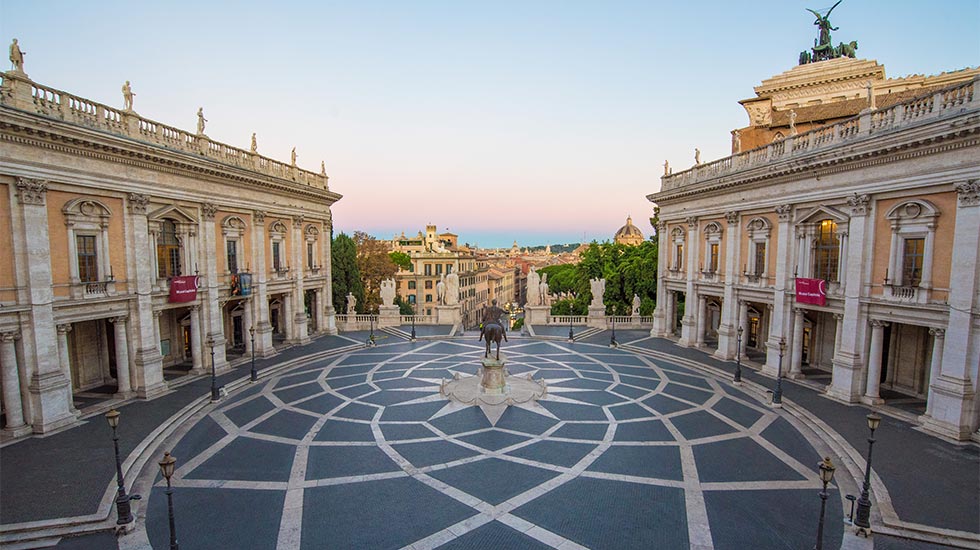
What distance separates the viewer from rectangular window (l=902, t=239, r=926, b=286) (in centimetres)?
1734

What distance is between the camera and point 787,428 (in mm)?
17000

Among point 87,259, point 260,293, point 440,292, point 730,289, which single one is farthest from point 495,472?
point 440,292

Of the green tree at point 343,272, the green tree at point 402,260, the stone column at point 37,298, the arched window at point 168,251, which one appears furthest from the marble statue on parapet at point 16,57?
the green tree at point 402,260

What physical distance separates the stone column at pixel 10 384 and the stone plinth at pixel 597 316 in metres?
34.1

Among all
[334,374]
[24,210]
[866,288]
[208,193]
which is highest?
[208,193]

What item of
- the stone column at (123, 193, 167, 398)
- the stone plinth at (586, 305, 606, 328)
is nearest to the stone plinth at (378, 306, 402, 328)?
the stone plinth at (586, 305, 606, 328)

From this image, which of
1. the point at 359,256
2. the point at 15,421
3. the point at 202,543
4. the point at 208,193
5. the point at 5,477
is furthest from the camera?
the point at 359,256

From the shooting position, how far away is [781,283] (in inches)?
917

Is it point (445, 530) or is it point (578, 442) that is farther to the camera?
point (578, 442)

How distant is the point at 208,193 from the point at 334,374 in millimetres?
12345

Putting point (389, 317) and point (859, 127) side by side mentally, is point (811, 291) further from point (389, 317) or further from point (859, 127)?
point (389, 317)

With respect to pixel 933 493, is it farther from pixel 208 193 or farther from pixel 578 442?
pixel 208 193

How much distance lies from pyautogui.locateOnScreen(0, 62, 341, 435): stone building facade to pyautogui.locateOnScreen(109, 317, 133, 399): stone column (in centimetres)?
6

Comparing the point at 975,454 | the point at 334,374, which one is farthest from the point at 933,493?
the point at 334,374
